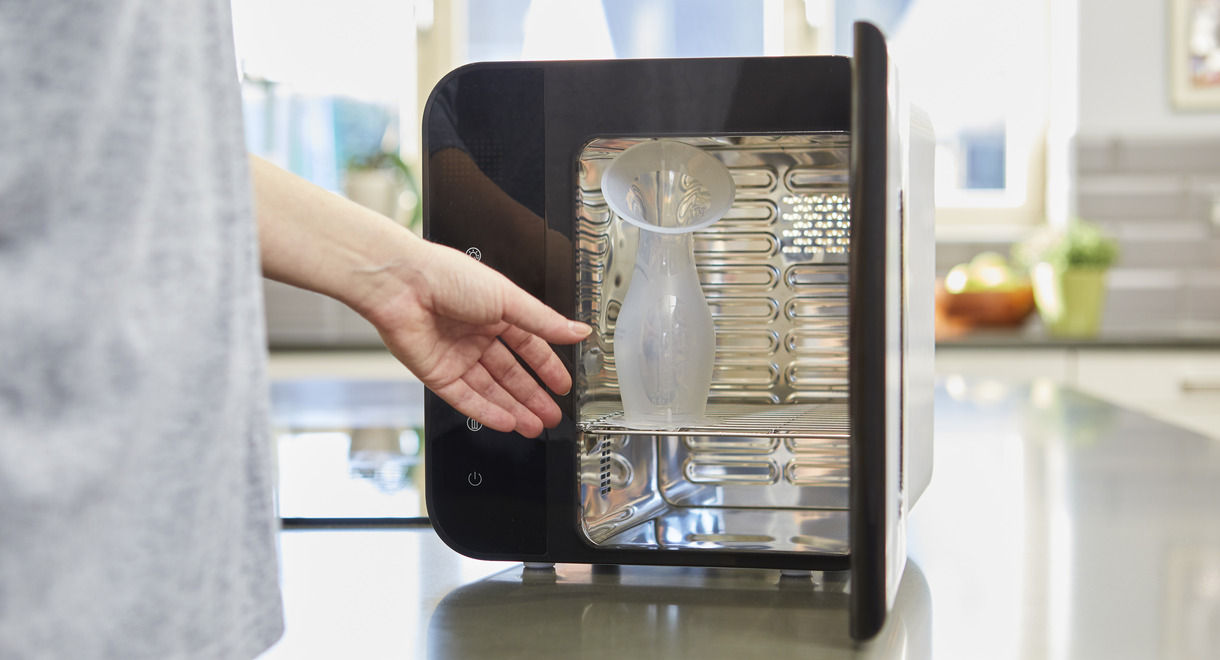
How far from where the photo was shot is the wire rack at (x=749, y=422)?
547mm

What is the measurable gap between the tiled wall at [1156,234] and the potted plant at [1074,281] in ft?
0.60

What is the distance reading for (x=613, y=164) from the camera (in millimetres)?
600

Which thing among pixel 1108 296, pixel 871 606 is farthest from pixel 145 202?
pixel 1108 296

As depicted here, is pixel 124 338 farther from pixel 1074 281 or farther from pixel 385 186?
pixel 385 186

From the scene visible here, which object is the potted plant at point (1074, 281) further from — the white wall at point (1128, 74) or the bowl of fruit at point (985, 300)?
the white wall at point (1128, 74)

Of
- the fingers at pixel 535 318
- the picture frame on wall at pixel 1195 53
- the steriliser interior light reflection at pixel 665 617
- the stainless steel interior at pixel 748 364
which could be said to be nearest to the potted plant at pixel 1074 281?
the picture frame on wall at pixel 1195 53

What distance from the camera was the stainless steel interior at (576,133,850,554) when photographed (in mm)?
611

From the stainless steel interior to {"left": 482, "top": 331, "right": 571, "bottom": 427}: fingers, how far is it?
18 mm

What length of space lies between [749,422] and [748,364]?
0.43 feet

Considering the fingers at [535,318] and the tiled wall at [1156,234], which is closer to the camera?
the fingers at [535,318]

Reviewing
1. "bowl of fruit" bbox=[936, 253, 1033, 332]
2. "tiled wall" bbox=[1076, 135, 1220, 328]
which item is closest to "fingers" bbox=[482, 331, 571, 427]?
"bowl of fruit" bbox=[936, 253, 1033, 332]

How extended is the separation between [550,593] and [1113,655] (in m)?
0.26

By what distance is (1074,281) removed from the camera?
98.7 inches

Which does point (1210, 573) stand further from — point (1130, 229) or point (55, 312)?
point (1130, 229)
